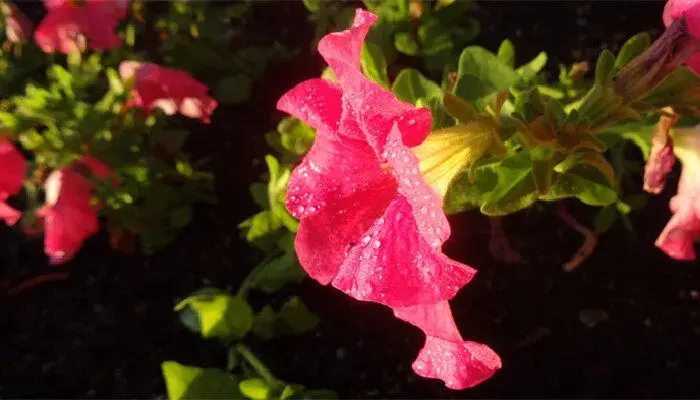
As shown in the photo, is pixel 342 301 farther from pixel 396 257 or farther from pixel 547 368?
pixel 396 257

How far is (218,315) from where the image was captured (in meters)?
1.08

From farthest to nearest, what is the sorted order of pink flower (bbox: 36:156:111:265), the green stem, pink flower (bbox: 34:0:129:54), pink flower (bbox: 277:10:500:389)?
1. pink flower (bbox: 34:0:129:54)
2. pink flower (bbox: 36:156:111:265)
3. the green stem
4. pink flower (bbox: 277:10:500:389)

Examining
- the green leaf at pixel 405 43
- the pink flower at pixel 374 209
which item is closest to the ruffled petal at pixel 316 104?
the pink flower at pixel 374 209

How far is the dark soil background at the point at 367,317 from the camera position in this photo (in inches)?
48.8

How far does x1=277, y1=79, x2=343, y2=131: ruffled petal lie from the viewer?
0.66 meters

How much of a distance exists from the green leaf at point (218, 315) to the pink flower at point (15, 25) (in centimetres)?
85

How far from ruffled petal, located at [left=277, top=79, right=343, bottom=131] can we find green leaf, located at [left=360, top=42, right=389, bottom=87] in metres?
0.15

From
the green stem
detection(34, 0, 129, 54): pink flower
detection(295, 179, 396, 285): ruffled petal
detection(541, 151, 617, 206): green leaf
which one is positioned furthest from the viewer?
detection(34, 0, 129, 54): pink flower

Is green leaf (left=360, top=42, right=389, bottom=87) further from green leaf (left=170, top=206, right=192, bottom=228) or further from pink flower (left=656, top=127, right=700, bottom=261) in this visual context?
green leaf (left=170, top=206, right=192, bottom=228)

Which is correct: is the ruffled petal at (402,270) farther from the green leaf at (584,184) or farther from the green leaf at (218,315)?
the green leaf at (218,315)

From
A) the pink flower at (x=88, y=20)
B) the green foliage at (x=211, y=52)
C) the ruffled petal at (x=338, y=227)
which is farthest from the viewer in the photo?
the green foliage at (x=211, y=52)

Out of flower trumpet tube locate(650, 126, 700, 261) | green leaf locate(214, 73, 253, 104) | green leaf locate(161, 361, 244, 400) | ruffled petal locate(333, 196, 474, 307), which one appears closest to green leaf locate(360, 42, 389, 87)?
ruffled petal locate(333, 196, 474, 307)

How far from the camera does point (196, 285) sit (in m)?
1.43

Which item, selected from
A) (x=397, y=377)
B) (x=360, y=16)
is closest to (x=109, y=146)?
(x=397, y=377)
